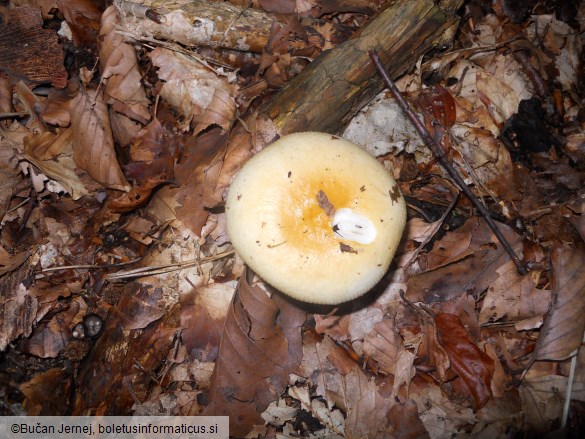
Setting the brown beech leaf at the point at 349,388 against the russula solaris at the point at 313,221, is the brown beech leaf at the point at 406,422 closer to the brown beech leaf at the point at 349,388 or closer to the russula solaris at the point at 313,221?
the brown beech leaf at the point at 349,388

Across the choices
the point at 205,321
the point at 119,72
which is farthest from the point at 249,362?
the point at 119,72

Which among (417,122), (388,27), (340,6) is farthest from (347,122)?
(340,6)

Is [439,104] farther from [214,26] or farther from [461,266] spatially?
[214,26]

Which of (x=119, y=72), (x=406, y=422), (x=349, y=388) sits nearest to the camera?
(x=406, y=422)

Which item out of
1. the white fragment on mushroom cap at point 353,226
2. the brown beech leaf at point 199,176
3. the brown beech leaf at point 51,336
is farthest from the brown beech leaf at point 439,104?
the brown beech leaf at point 51,336

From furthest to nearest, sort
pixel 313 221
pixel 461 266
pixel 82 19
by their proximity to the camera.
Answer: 1. pixel 82 19
2. pixel 461 266
3. pixel 313 221

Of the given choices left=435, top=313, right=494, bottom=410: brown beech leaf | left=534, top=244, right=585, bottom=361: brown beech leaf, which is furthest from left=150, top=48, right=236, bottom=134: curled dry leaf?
left=534, top=244, right=585, bottom=361: brown beech leaf

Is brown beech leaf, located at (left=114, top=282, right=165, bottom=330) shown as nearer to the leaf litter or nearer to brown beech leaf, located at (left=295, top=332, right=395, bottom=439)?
the leaf litter
